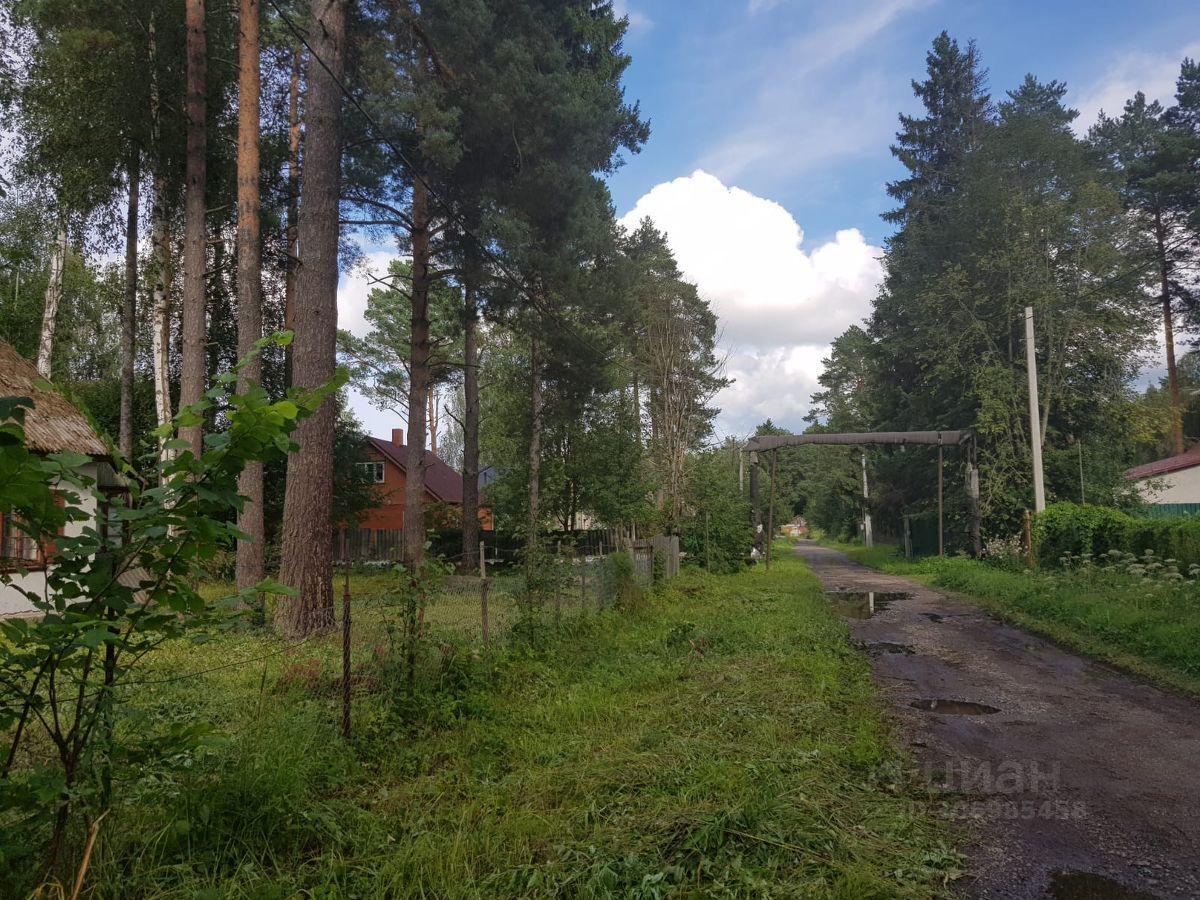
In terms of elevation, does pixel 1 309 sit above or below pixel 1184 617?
above

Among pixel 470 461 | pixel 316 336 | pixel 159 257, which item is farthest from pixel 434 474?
pixel 316 336

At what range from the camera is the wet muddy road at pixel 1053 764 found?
12.1ft

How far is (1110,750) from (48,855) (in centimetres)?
661

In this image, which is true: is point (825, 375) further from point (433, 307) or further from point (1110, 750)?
point (1110, 750)

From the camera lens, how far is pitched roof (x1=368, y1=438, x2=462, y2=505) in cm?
3647

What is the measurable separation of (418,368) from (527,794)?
→ 16095mm

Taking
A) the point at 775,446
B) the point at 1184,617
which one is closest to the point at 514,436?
the point at 775,446

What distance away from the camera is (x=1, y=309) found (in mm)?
20984

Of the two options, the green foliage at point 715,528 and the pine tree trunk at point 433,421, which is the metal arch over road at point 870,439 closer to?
the green foliage at point 715,528

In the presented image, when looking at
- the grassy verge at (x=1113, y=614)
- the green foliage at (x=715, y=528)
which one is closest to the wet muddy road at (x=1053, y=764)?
the grassy verge at (x=1113, y=614)

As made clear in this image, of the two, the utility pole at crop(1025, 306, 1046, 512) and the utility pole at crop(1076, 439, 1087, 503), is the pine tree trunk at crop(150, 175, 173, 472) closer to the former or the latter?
the utility pole at crop(1025, 306, 1046, 512)

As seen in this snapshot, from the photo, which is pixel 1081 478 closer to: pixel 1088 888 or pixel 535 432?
pixel 535 432

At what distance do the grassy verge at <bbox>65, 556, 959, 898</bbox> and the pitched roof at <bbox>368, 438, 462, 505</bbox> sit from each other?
28.9 m

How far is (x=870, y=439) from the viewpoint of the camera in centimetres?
2550
